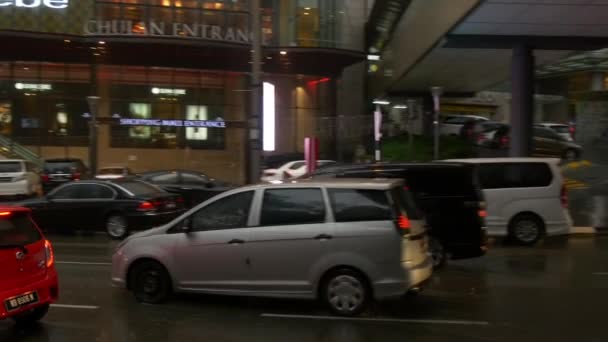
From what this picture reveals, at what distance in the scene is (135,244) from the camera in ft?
28.5

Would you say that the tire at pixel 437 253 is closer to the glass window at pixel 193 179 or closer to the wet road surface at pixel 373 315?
the wet road surface at pixel 373 315

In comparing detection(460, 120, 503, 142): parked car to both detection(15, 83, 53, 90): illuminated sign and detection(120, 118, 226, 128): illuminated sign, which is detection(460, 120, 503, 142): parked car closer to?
detection(120, 118, 226, 128): illuminated sign

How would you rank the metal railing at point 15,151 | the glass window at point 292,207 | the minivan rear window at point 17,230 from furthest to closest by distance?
1. the metal railing at point 15,151
2. the glass window at point 292,207
3. the minivan rear window at point 17,230

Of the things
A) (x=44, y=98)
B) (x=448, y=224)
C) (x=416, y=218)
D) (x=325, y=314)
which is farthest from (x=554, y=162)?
(x=44, y=98)

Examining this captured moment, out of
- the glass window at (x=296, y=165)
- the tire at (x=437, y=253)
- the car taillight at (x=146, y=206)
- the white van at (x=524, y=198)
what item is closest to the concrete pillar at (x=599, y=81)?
the glass window at (x=296, y=165)

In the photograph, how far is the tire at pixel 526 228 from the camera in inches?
558

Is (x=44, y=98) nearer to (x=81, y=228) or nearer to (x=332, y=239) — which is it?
(x=81, y=228)

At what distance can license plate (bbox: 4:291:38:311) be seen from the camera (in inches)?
260

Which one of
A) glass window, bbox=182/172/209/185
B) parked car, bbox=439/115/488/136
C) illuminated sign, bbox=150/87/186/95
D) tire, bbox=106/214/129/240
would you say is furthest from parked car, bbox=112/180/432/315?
parked car, bbox=439/115/488/136

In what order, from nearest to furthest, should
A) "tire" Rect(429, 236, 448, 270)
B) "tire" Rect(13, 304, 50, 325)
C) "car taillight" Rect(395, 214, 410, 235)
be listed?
"tire" Rect(13, 304, 50, 325), "car taillight" Rect(395, 214, 410, 235), "tire" Rect(429, 236, 448, 270)

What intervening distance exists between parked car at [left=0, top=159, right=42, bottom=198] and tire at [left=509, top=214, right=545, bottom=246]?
1792 cm

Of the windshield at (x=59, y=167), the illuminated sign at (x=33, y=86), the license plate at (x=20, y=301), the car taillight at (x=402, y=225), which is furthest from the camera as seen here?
the illuminated sign at (x=33, y=86)

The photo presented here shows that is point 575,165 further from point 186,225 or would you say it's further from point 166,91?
point 186,225

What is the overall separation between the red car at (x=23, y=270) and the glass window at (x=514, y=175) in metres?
9.80
